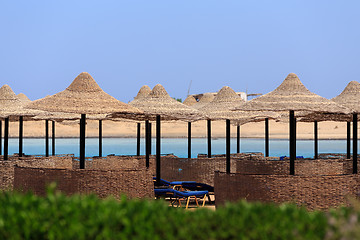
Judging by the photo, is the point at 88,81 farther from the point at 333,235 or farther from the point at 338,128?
the point at 338,128

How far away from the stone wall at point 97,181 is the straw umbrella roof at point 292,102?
2304 millimetres

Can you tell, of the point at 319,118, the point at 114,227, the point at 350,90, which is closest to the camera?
the point at 114,227

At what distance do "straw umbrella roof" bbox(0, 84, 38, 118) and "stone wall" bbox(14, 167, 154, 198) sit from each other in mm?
3368

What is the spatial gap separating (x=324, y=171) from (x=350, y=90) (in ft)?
6.74

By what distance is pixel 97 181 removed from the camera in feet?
31.3

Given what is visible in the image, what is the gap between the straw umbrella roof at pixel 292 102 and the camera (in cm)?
961

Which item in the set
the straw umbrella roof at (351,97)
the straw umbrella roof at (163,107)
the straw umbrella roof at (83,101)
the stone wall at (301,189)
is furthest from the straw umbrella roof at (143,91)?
the stone wall at (301,189)

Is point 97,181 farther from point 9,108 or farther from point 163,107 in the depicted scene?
point 9,108

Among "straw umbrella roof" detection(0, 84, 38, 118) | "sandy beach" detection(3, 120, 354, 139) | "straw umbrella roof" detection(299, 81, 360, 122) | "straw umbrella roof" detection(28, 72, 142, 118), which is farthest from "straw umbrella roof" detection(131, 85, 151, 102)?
"sandy beach" detection(3, 120, 354, 139)

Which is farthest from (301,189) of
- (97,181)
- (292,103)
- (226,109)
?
(226,109)

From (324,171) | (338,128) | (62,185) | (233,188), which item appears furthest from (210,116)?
(338,128)

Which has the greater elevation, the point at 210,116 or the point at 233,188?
the point at 210,116

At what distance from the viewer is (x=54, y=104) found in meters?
10.0

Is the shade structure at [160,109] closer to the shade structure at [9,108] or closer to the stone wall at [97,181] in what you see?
the stone wall at [97,181]
